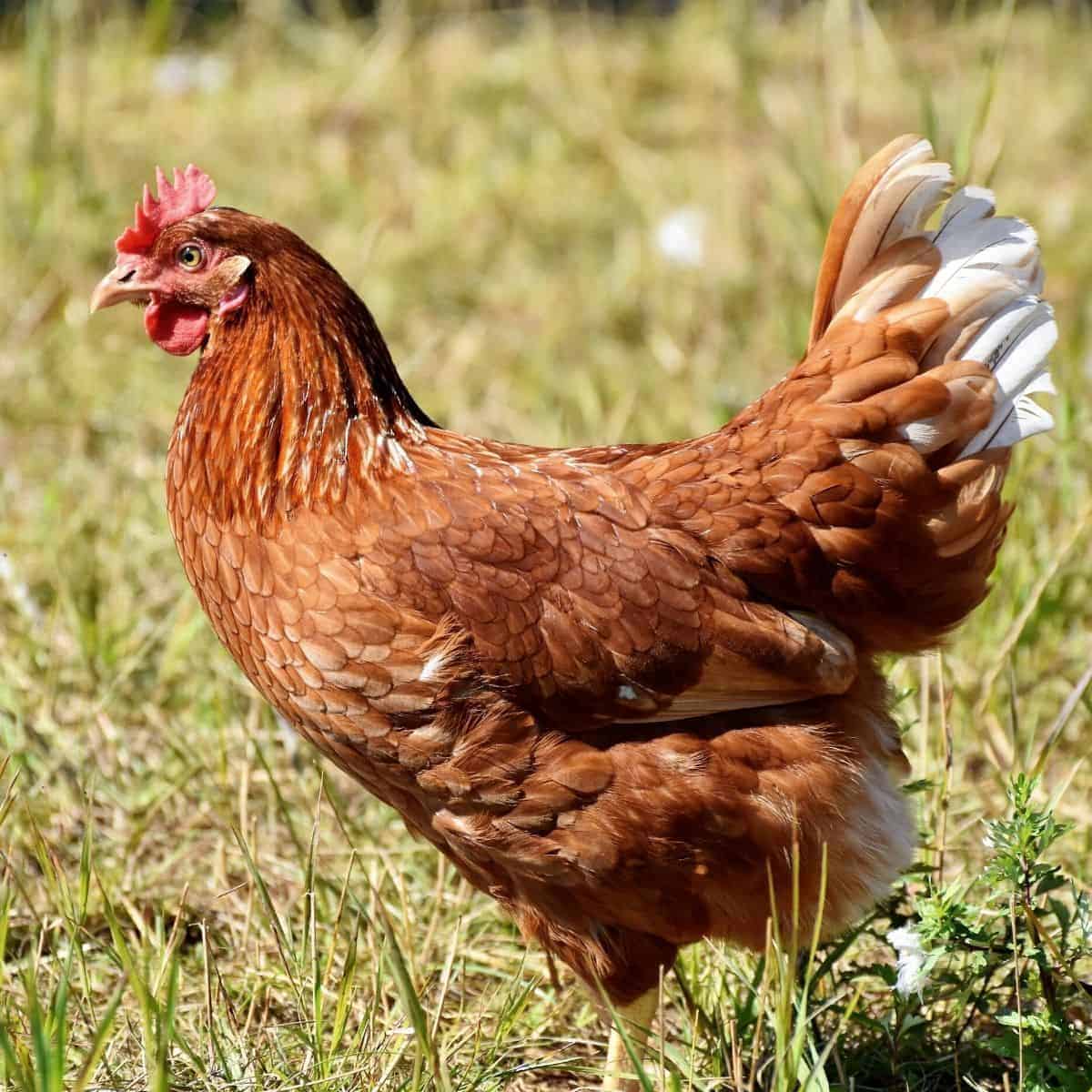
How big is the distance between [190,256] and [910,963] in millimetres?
1667

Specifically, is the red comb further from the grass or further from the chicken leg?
the chicken leg

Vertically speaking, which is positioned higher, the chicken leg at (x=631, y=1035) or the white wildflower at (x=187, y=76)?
the white wildflower at (x=187, y=76)

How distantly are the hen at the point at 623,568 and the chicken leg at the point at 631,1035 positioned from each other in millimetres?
22

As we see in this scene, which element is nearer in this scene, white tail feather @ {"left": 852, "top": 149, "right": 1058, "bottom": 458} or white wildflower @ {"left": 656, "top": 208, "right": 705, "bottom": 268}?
white tail feather @ {"left": 852, "top": 149, "right": 1058, "bottom": 458}

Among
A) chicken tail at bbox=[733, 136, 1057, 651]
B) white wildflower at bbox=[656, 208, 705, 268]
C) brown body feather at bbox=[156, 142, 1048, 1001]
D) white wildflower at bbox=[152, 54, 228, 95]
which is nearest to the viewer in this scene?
brown body feather at bbox=[156, 142, 1048, 1001]

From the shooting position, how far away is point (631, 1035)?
2420mm

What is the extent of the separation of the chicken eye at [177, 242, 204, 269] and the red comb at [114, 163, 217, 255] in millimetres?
67

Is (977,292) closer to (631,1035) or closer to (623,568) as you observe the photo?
(623,568)

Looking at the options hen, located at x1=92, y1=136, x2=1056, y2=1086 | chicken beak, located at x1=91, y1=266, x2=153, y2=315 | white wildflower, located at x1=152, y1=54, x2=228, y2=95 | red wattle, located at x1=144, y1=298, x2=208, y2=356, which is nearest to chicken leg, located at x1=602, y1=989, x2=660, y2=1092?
hen, located at x1=92, y1=136, x2=1056, y2=1086

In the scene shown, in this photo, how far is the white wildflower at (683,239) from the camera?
5.58 m

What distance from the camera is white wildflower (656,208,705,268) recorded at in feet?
18.3

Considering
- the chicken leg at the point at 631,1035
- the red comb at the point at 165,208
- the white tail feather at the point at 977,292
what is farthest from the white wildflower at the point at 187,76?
the chicken leg at the point at 631,1035

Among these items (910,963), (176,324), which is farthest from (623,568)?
(176,324)

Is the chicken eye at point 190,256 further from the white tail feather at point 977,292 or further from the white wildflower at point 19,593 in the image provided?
the white wildflower at point 19,593
